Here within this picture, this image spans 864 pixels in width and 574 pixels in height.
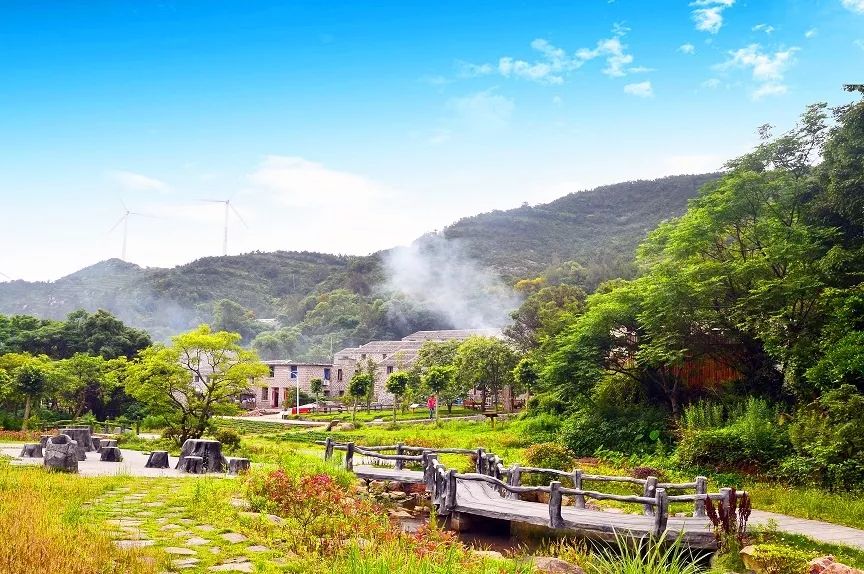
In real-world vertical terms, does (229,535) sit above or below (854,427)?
below

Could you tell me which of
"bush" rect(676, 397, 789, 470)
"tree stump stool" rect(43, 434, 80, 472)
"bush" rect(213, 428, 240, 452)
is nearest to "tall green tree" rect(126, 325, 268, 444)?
"bush" rect(213, 428, 240, 452)

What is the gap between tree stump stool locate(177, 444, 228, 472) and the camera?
1549 centimetres

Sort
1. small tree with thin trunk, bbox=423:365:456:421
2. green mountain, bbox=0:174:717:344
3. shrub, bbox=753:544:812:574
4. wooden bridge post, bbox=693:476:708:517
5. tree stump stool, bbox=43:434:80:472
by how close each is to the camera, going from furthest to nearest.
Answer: green mountain, bbox=0:174:717:344 < small tree with thin trunk, bbox=423:365:456:421 < tree stump stool, bbox=43:434:80:472 < wooden bridge post, bbox=693:476:708:517 < shrub, bbox=753:544:812:574

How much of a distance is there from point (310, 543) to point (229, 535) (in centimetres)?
108

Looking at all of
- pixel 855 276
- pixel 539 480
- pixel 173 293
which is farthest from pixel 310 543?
pixel 173 293

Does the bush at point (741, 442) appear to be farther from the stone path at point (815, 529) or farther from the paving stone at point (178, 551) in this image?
the paving stone at point (178, 551)

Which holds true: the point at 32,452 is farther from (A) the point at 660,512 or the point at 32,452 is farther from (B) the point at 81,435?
(A) the point at 660,512

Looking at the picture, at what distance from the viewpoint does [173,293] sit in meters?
116

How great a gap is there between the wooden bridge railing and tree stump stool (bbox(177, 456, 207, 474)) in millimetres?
3246

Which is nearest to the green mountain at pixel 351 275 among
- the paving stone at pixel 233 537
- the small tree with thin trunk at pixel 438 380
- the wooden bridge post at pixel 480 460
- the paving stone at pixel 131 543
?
the small tree with thin trunk at pixel 438 380

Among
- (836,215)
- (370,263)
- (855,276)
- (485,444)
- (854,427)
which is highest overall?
(370,263)

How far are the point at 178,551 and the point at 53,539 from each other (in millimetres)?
1106

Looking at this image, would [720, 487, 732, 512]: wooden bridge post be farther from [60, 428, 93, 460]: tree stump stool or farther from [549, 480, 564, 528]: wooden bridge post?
[60, 428, 93, 460]: tree stump stool

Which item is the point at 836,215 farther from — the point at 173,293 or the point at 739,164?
the point at 173,293
